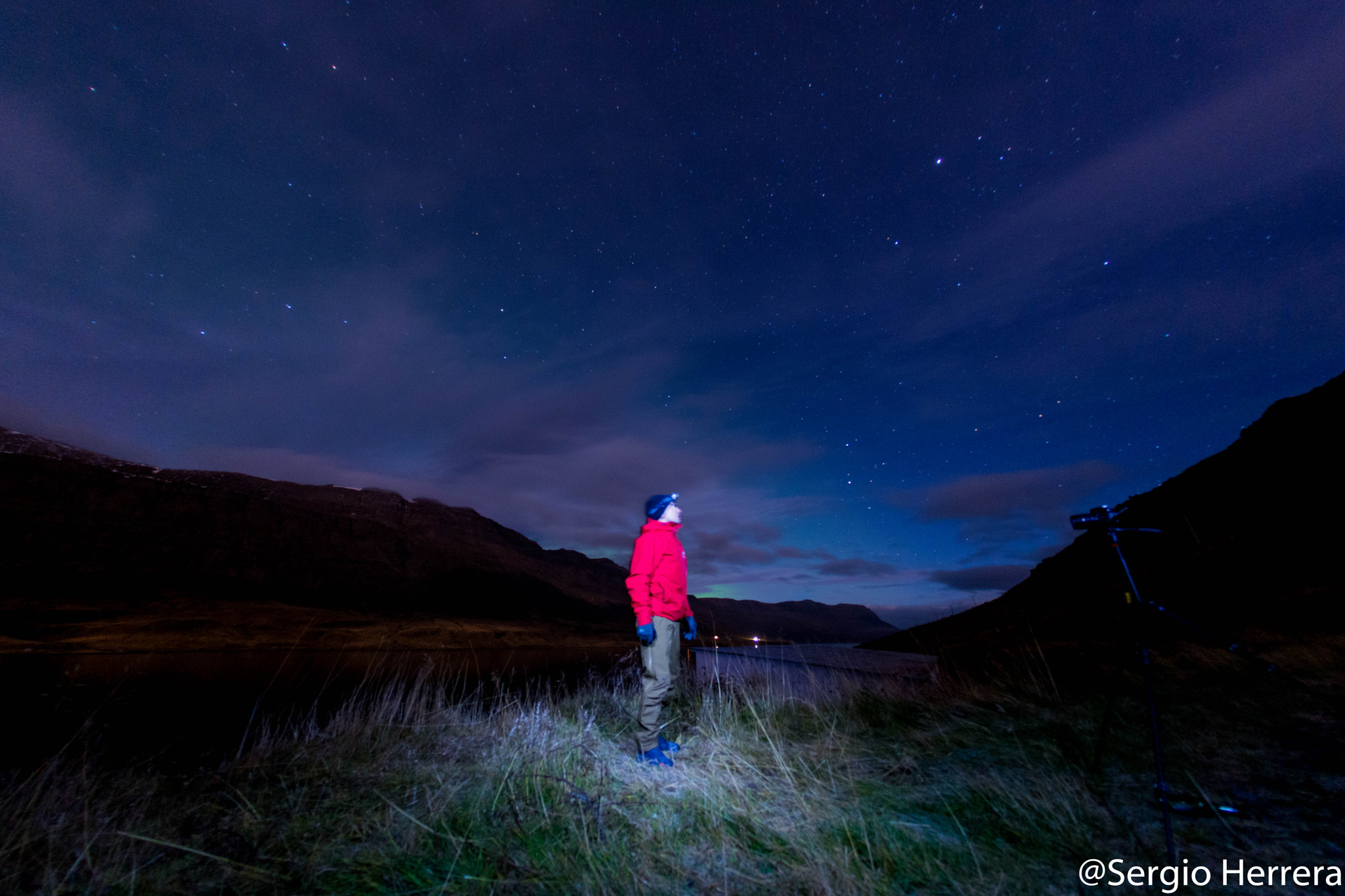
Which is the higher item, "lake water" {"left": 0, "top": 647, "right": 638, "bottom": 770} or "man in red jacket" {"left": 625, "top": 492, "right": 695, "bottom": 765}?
"man in red jacket" {"left": 625, "top": 492, "right": 695, "bottom": 765}

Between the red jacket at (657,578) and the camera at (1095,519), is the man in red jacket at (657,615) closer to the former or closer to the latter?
the red jacket at (657,578)

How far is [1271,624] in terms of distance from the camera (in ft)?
17.5

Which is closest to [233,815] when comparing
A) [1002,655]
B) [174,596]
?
[1002,655]

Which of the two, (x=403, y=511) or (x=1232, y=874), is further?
(x=403, y=511)

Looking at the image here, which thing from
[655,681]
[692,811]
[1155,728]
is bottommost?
[692,811]

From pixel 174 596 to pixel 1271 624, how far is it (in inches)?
3280

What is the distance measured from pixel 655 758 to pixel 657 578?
168cm

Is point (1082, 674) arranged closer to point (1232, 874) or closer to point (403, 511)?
point (1232, 874)

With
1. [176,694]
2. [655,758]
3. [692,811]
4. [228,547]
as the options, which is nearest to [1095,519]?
[692,811]

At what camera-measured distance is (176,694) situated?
642 inches

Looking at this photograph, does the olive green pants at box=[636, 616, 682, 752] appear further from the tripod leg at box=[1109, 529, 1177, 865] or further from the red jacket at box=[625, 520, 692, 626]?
the tripod leg at box=[1109, 529, 1177, 865]

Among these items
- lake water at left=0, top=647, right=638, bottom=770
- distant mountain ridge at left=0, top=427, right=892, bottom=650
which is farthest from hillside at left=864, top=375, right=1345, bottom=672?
distant mountain ridge at left=0, top=427, right=892, bottom=650

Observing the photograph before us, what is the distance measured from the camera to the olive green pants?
4.72m

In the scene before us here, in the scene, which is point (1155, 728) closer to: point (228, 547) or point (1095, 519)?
point (1095, 519)
